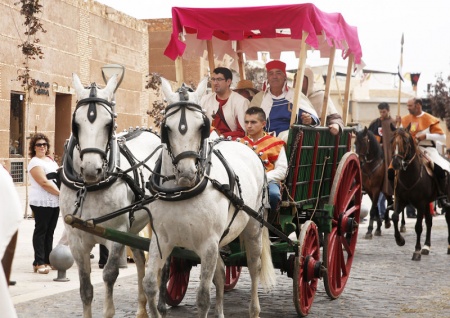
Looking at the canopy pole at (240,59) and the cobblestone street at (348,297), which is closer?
the cobblestone street at (348,297)

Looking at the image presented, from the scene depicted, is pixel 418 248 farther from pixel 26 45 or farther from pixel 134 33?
pixel 134 33

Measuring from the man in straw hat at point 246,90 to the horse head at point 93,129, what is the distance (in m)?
3.43

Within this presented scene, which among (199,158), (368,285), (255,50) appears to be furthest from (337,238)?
(199,158)

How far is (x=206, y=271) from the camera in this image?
650 centimetres

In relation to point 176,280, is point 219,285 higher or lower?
higher

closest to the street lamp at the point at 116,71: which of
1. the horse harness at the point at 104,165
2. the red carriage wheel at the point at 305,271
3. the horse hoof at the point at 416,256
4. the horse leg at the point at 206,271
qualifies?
the horse harness at the point at 104,165

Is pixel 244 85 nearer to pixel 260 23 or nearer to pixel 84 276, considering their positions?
pixel 260 23

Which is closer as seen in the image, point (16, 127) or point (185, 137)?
point (185, 137)

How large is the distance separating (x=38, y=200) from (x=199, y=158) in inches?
220

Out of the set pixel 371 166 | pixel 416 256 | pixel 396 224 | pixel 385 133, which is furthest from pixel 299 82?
pixel 385 133

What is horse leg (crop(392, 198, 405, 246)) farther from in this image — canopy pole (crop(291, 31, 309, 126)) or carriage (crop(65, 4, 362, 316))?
canopy pole (crop(291, 31, 309, 126))

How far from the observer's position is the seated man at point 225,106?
9.29 m

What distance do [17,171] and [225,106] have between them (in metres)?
20.2

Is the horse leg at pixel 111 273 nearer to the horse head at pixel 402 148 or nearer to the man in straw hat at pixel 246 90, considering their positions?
the man in straw hat at pixel 246 90
